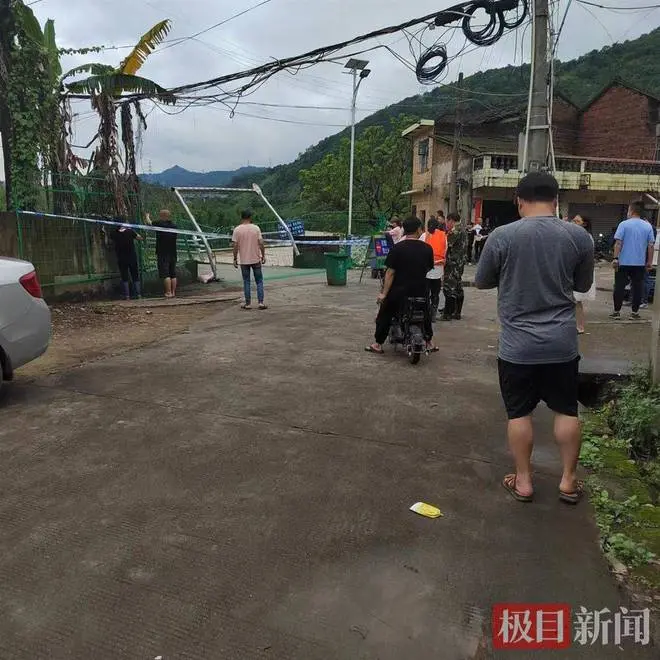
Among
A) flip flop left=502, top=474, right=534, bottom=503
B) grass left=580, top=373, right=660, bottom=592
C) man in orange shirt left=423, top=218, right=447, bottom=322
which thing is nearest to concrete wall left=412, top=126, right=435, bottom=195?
man in orange shirt left=423, top=218, right=447, bottom=322

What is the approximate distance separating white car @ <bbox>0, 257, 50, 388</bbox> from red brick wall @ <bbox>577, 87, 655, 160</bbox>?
110 ft

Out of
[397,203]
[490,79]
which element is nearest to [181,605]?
[490,79]

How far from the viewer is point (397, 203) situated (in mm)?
39812

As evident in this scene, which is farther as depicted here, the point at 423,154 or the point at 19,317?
the point at 423,154

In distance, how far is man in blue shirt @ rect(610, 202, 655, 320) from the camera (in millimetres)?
8602

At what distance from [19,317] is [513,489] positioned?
13.6ft

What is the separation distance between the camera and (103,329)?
8.59 metres

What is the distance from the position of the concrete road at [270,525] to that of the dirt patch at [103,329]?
1077 millimetres

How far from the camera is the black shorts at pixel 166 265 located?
11570 mm

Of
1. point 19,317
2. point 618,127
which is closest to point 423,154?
point 618,127

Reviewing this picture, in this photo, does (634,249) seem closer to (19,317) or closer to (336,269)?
(336,269)

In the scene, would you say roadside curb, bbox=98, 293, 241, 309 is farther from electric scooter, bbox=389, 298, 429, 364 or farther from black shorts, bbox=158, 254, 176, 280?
electric scooter, bbox=389, 298, 429, 364

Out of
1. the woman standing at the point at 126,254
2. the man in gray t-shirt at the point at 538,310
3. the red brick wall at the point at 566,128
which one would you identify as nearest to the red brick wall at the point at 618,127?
the red brick wall at the point at 566,128

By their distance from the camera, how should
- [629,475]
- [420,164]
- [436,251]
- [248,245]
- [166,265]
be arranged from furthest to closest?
1. [420,164]
2. [166,265]
3. [248,245]
4. [436,251]
5. [629,475]
